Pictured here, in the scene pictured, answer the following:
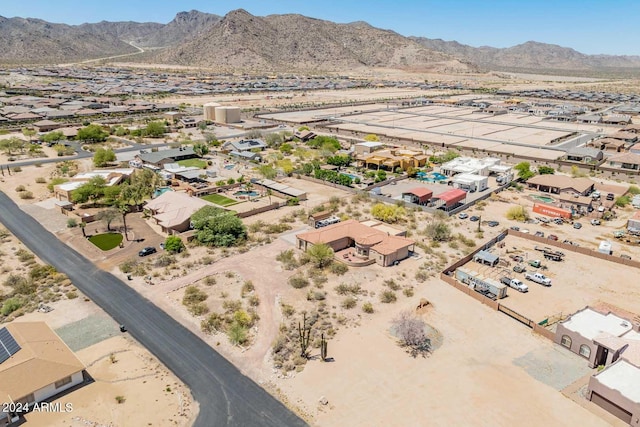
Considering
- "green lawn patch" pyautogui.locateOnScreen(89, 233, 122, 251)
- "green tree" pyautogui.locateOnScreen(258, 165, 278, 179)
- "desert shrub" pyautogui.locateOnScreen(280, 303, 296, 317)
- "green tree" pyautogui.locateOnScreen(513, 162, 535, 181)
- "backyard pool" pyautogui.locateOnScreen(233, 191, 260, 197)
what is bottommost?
"desert shrub" pyautogui.locateOnScreen(280, 303, 296, 317)

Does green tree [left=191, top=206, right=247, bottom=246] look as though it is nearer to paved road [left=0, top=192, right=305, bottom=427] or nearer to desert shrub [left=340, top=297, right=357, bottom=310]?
paved road [left=0, top=192, right=305, bottom=427]

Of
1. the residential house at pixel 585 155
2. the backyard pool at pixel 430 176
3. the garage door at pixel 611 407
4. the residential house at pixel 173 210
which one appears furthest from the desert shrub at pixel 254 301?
the residential house at pixel 585 155

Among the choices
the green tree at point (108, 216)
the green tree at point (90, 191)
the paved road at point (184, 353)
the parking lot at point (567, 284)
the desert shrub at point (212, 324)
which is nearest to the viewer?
the paved road at point (184, 353)

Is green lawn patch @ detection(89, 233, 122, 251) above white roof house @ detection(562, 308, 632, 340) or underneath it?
underneath

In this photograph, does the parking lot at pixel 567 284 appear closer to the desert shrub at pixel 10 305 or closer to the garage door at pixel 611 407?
the garage door at pixel 611 407

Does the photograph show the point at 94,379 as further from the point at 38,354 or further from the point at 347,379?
the point at 347,379

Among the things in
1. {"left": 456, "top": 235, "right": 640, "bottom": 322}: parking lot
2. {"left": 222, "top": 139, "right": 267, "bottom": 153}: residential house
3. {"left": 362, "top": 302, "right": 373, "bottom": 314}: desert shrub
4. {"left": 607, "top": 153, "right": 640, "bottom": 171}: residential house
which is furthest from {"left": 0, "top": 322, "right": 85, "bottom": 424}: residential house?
{"left": 607, "top": 153, "right": 640, "bottom": 171}: residential house
